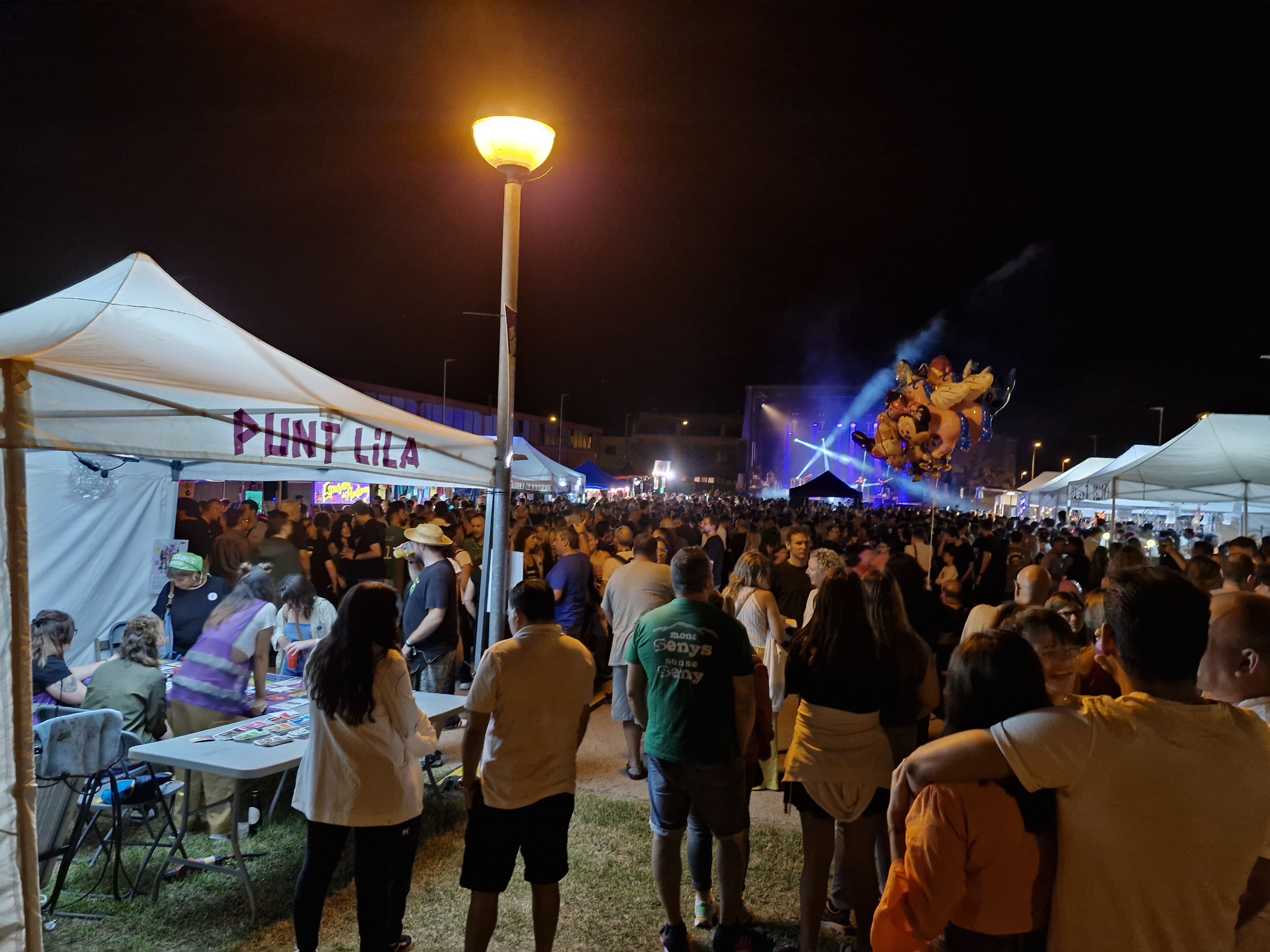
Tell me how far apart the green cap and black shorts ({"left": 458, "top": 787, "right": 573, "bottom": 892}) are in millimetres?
3715

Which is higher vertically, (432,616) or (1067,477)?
(1067,477)

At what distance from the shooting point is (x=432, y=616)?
20.3 feet

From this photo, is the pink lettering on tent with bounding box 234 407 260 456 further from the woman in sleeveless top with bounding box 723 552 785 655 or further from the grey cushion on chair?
the woman in sleeveless top with bounding box 723 552 785 655

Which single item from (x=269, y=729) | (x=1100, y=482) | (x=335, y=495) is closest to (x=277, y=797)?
(x=269, y=729)

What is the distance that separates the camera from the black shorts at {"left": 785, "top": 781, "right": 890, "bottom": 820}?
364 centimetres

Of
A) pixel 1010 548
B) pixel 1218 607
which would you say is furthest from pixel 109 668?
pixel 1010 548

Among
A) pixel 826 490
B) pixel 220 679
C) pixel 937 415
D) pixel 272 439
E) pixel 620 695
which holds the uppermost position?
pixel 937 415

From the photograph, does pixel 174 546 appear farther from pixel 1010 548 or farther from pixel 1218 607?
pixel 1010 548

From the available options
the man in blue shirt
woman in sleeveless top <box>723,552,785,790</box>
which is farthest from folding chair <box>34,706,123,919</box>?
the man in blue shirt

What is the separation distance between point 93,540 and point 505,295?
4647mm

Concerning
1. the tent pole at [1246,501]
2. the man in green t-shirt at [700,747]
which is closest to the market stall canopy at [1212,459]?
the tent pole at [1246,501]

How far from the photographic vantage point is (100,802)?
14.5 ft

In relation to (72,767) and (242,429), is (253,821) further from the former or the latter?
(242,429)

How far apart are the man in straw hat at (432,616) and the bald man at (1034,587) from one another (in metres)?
4.31
